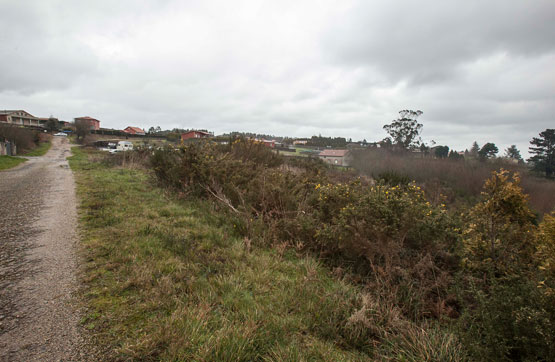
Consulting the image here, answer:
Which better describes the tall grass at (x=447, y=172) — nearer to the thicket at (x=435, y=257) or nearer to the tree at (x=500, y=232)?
the tree at (x=500, y=232)

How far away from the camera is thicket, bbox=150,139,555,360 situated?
1953 millimetres

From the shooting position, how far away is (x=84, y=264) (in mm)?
3082

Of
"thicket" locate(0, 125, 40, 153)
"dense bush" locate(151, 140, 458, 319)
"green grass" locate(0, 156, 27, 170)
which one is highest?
"thicket" locate(0, 125, 40, 153)

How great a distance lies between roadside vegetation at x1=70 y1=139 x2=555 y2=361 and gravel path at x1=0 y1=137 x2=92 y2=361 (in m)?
0.18

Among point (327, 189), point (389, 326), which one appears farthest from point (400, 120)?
point (389, 326)

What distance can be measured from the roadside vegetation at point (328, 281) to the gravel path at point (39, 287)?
181mm

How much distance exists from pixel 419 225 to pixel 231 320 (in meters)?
2.81

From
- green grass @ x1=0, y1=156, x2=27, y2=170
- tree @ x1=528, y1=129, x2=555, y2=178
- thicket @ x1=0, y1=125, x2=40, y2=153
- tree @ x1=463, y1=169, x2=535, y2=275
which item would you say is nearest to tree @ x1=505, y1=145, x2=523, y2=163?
tree @ x1=528, y1=129, x2=555, y2=178

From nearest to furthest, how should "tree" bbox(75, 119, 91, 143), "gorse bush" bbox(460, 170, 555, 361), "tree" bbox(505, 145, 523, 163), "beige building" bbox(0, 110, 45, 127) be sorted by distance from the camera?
"gorse bush" bbox(460, 170, 555, 361) < "tree" bbox(505, 145, 523, 163) < "tree" bbox(75, 119, 91, 143) < "beige building" bbox(0, 110, 45, 127)

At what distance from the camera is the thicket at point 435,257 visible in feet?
6.41

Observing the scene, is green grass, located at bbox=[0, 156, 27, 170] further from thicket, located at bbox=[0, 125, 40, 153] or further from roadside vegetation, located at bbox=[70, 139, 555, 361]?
roadside vegetation, located at bbox=[70, 139, 555, 361]

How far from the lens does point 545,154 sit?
70.5ft

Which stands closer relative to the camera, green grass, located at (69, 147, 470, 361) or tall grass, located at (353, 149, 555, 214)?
green grass, located at (69, 147, 470, 361)

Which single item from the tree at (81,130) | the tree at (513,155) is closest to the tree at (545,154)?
the tree at (513,155)
